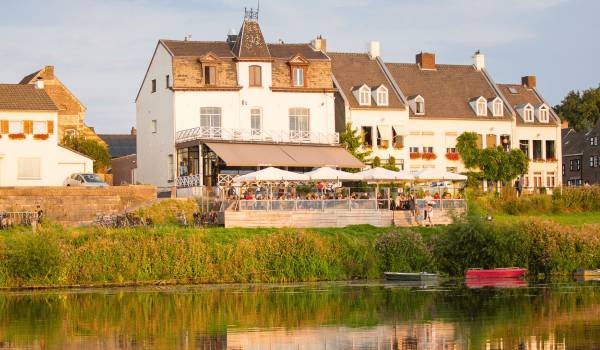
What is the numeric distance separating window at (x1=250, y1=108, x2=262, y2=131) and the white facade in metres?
12.0

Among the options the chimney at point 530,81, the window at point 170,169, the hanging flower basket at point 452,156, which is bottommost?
the window at point 170,169

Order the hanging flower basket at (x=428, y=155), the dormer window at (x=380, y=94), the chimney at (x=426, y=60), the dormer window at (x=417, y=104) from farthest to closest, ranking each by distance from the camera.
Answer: the chimney at (x=426, y=60)
the dormer window at (x=417, y=104)
the hanging flower basket at (x=428, y=155)
the dormer window at (x=380, y=94)

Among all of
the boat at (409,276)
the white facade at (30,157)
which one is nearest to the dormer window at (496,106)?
the boat at (409,276)

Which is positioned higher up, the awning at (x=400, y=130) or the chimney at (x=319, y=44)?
the chimney at (x=319, y=44)

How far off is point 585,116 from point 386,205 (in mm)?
52549

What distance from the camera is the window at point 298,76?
159 feet

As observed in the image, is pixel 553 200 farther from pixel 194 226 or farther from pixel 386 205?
pixel 194 226

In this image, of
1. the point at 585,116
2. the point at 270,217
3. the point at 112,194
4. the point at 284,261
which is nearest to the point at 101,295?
the point at 284,261

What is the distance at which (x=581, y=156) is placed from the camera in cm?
7338

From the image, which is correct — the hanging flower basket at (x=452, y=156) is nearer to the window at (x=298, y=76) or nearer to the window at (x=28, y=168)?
the window at (x=298, y=76)

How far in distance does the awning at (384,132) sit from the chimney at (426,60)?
914 centimetres

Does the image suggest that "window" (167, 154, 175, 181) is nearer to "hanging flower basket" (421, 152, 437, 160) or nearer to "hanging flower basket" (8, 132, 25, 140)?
"hanging flower basket" (8, 132, 25, 140)

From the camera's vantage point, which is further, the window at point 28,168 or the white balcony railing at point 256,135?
the white balcony railing at point 256,135

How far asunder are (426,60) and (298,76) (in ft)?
48.0
